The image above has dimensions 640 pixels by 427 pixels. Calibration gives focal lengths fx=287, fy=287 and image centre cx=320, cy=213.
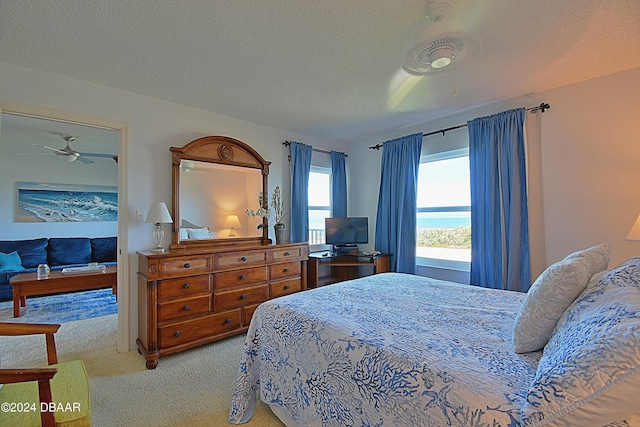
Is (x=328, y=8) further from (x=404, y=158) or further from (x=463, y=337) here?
(x=404, y=158)

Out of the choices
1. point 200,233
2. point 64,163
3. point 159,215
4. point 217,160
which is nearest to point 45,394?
point 159,215

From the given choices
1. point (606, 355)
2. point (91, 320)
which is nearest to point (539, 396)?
point (606, 355)

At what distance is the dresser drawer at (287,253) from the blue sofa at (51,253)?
394 centimetres

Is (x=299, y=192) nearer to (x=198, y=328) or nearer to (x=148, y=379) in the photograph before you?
(x=198, y=328)

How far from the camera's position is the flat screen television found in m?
4.19

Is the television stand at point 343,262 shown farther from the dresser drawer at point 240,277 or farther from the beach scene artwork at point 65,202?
the beach scene artwork at point 65,202

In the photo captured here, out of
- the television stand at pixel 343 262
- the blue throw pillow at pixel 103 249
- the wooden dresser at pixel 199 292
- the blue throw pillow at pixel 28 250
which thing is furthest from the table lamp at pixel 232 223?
the blue throw pillow at pixel 28 250

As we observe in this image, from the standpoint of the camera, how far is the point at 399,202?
3.95 meters

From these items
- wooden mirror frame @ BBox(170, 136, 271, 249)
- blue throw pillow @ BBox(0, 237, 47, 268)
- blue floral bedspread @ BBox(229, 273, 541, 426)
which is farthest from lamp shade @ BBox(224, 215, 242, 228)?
blue throw pillow @ BBox(0, 237, 47, 268)

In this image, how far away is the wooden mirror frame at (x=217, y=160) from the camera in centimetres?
302

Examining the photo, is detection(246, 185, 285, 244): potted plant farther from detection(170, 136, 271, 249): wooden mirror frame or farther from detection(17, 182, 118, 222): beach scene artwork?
detection(17, 182, 118, 222): beach scene artwork

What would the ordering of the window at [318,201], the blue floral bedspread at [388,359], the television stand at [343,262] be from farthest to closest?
the window at [318,201] → the television stand at [343,262] → the blue floral bedspread at [388,359]

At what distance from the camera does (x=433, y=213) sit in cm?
385

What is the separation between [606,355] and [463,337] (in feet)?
2.00
